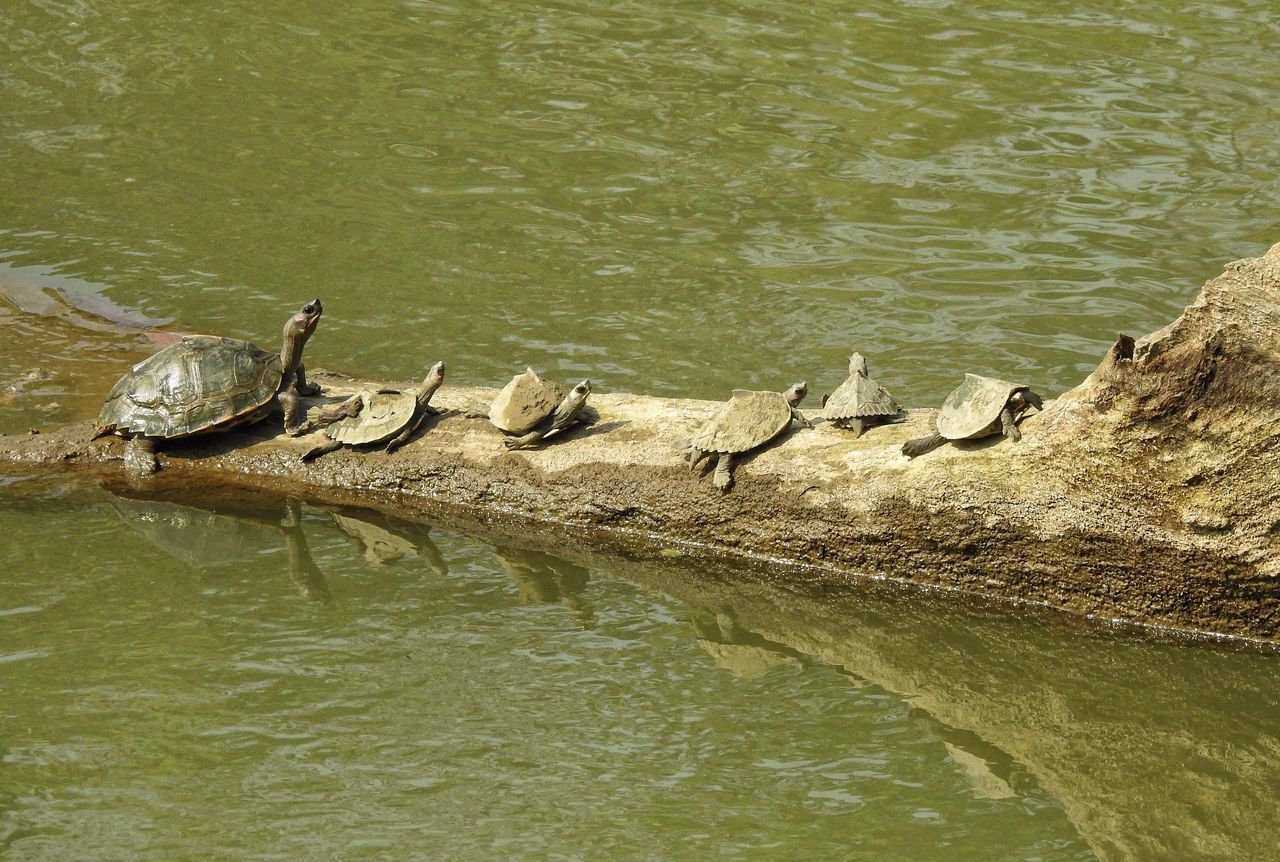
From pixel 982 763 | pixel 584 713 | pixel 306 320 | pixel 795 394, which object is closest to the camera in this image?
pixel 982 763

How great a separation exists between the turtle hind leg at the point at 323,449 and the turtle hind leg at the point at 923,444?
2.84m

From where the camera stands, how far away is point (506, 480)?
670 centimetres

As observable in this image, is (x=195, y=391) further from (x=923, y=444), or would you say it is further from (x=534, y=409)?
(x=923, y=444)

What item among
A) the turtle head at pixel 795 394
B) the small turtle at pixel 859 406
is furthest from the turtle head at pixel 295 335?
the small turtle at pixel 859 406

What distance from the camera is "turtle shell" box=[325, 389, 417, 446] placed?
267 inches

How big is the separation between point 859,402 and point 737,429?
544mm

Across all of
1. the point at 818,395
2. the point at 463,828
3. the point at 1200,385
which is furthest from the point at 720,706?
the point at 818,395

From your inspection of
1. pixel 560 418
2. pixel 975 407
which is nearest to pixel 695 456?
pixel 560 418

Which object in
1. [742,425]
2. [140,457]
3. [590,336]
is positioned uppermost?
[742,425]

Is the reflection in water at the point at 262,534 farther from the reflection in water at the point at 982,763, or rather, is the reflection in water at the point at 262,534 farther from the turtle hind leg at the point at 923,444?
the reflection in water at the point at 982,763

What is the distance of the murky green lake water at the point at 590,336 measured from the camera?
15.8 ft

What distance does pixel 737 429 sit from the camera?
6.12 metres

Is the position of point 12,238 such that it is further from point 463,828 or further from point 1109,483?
point 1109,483

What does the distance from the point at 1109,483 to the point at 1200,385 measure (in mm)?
535
